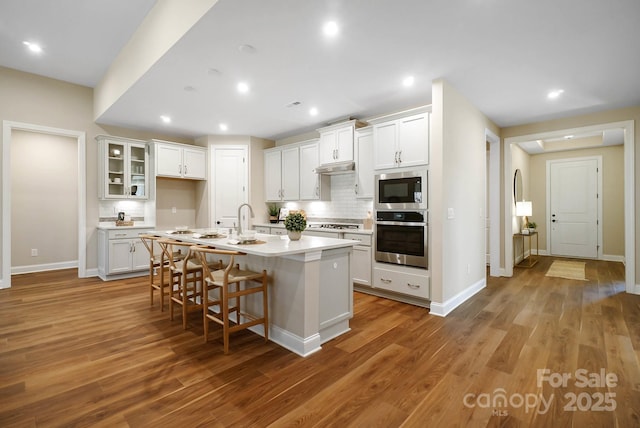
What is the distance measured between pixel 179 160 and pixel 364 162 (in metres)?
3.64

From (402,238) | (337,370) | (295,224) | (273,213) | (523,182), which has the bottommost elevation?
(337,370)

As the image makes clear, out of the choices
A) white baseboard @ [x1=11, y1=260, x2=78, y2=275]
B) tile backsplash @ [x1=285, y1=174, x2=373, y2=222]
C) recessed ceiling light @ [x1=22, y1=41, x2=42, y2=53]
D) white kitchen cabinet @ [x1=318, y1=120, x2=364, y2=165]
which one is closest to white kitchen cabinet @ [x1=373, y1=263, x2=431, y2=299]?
tile backsplash @ [x1=285, y1=174, x2=373, y2=222]

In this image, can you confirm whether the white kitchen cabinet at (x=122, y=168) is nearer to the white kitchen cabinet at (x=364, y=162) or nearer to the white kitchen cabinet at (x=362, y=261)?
the white kitchen cabinet at (x=364, y=162)

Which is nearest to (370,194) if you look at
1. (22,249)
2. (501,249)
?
(501,249)

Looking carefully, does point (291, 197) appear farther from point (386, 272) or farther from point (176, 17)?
point (176, 17)

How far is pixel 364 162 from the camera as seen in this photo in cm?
452

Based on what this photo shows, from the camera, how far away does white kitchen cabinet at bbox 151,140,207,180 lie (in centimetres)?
558

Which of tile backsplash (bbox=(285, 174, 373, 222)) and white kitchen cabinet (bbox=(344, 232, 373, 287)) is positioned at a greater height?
tile backsplash (bbox=(285, 174, 373, 222))

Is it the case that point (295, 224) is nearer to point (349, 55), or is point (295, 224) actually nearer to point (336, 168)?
point (349, 55)

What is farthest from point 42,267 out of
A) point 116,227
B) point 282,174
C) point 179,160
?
point 282,174

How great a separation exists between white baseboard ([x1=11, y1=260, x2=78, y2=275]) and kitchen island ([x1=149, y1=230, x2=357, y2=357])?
4902mm

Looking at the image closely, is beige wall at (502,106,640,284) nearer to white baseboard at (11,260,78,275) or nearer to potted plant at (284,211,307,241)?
potted plant at (284,211,307,241)

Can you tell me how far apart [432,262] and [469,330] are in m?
0.80

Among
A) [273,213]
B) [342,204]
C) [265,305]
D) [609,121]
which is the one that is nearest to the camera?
[265,305]
